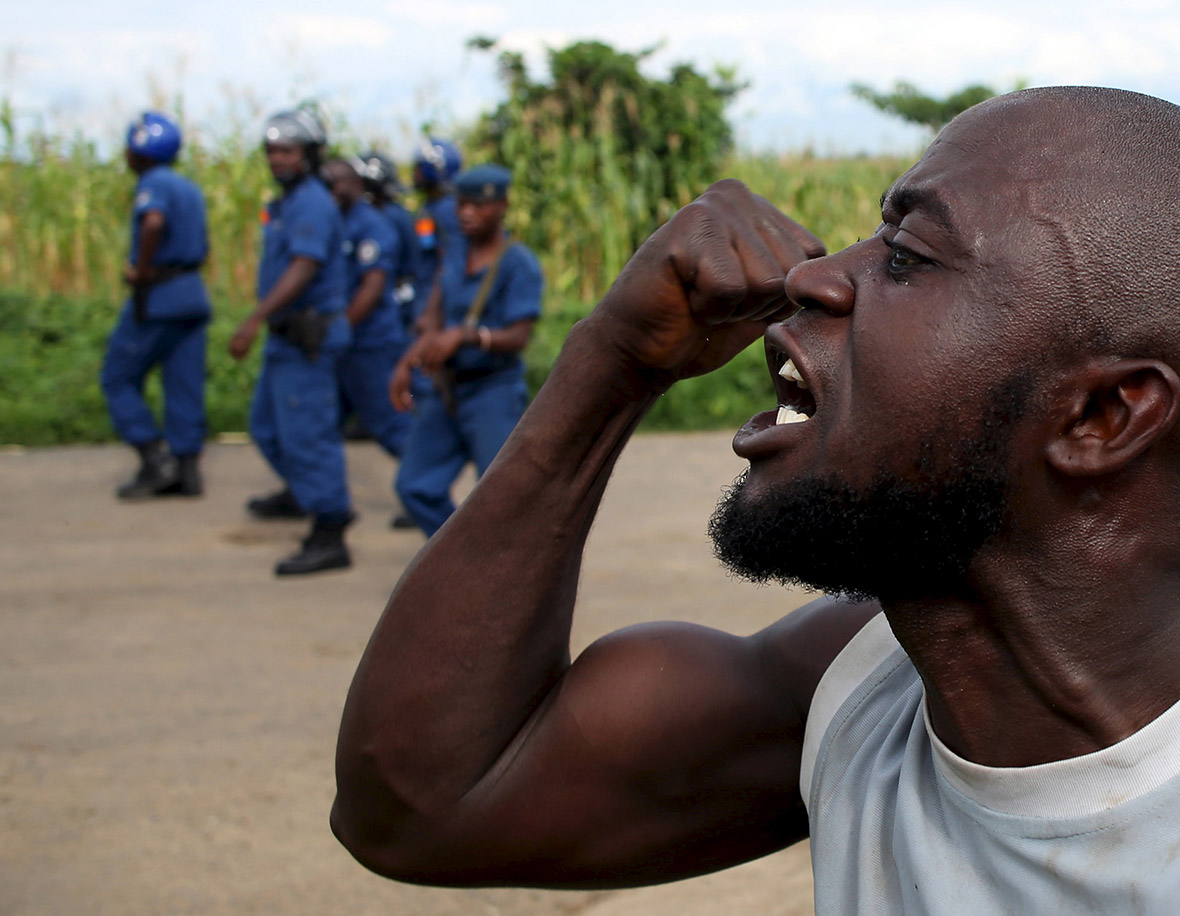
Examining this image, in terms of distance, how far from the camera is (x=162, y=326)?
8.05 meters

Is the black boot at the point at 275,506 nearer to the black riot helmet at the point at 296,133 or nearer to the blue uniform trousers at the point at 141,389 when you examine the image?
the blue uniform trousers at the point at 141,389

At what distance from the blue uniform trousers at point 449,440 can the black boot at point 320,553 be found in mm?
798

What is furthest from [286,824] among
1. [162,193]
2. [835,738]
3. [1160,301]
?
[162,193]

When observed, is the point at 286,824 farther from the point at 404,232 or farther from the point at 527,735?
the point at 404,232

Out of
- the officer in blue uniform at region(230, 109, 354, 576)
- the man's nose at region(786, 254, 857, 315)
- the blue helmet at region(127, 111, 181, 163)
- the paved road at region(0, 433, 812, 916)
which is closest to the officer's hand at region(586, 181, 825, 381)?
the man's nose at region(786, 254, 857, 315)

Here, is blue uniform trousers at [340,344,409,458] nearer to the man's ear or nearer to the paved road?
the paved road

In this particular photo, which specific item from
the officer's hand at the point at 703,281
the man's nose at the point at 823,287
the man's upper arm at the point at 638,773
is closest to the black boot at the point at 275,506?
the man's upper arm at the point at 638,773

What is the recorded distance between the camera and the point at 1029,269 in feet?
4.30

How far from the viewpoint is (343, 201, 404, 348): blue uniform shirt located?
7977 millimetres

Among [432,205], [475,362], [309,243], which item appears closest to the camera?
[475,362]

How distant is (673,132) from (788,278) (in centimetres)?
1227

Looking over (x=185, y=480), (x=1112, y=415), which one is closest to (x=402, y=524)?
(x=185, y=480)

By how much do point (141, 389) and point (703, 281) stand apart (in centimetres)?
724

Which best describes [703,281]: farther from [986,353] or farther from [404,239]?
[404,239]
